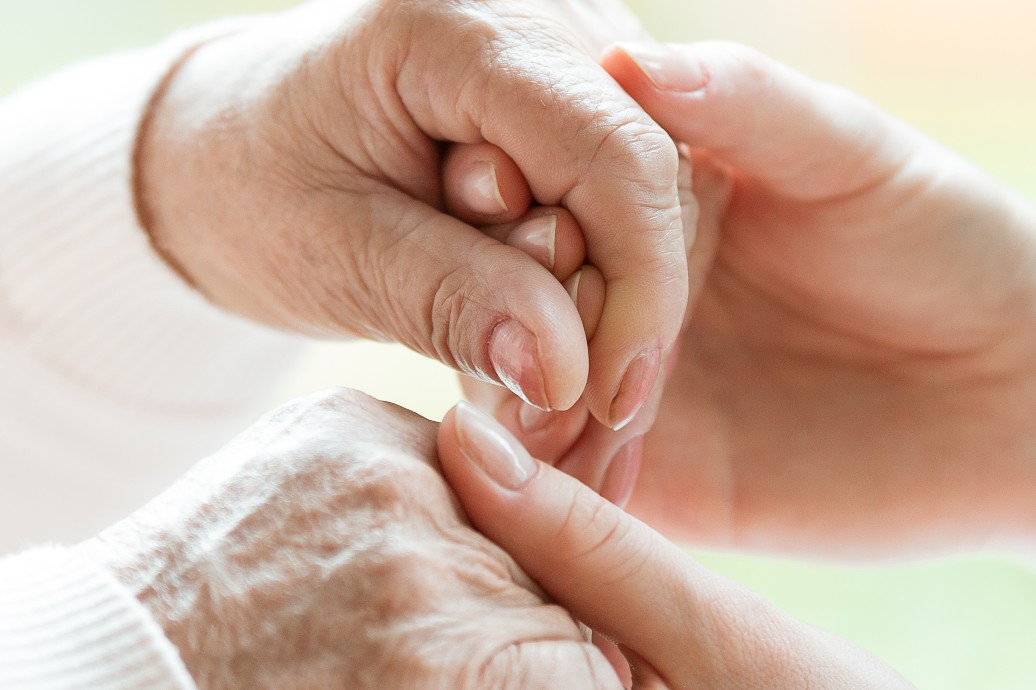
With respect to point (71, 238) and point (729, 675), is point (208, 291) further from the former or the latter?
point (729, 675)

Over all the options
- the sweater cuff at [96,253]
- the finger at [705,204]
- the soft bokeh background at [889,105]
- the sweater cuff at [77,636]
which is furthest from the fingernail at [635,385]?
the soft bokeh background at [889,105]

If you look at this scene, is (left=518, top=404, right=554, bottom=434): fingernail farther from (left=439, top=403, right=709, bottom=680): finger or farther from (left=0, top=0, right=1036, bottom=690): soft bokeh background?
(left=0, top=0, right=1036, bottom=690): soft bokeh background

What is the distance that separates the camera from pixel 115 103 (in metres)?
1.08

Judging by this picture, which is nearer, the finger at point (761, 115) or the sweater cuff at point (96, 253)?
the finger at point (761, 115)

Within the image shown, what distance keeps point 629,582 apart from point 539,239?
0.26 m

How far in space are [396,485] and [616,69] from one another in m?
0.43

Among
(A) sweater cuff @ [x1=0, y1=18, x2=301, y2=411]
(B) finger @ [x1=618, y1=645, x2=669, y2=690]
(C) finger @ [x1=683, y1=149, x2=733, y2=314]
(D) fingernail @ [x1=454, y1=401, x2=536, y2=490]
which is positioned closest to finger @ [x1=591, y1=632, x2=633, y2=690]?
(B) finger @ [x1=618, y1=645, x2=669, y2=690]

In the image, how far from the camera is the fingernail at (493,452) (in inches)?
25.7

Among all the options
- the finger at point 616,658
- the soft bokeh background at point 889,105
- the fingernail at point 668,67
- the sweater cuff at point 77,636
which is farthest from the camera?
the soft bokeh background at point 889,105

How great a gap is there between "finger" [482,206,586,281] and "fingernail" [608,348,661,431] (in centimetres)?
8

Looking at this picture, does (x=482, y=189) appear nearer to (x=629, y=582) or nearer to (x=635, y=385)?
(x=635, y=385)

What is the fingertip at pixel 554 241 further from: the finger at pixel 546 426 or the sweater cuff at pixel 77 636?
the sweater cuff at pixel 77 636

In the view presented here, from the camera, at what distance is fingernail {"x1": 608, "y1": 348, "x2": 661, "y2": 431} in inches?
29.5

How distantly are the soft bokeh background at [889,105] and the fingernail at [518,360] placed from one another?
1.06 meters
